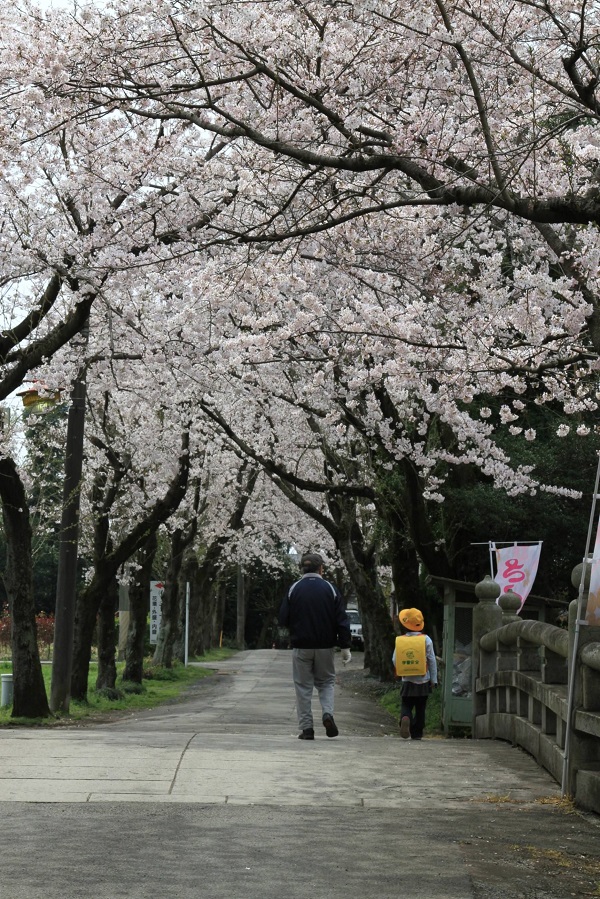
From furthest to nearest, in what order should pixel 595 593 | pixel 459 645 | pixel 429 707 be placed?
pixel 429 707 → pixel 459 645 → pixel 595 593

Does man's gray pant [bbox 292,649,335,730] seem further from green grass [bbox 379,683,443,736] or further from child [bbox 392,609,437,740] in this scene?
green grass [bbox 379,683,443,736]

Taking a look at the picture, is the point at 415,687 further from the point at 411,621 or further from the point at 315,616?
the point at 315,616

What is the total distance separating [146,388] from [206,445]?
816cm

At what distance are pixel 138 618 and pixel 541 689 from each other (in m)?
19.5

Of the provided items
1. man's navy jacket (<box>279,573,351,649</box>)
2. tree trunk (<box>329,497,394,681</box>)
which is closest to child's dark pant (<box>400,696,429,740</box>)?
man's navy jacket (<box>279,573,351,649</box>)

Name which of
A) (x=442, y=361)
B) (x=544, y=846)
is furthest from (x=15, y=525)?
(x=544, y=846)

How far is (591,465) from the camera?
19891 mm

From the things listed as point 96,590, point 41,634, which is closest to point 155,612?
point 41,634

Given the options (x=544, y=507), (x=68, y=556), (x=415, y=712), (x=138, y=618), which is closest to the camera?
(x=415, y=712)

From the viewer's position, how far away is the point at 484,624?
14.2 metres

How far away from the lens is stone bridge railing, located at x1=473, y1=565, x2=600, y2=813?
760 cm

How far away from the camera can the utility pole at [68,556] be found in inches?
677

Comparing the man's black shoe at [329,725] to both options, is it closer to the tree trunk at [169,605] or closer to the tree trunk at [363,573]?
the tree trunk at [363,573]

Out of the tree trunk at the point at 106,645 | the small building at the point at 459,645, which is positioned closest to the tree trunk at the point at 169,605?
the tree trunk at the point at 106,645
